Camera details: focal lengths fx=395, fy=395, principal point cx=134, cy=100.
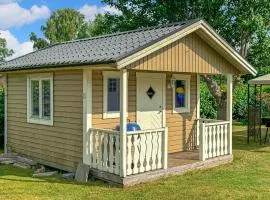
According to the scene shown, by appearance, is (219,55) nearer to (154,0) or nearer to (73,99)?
(73,99)

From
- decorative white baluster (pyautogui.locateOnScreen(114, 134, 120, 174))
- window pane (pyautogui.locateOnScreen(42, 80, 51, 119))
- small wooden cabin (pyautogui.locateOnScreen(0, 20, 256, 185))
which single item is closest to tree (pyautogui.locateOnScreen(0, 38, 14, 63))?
small wooden cabin (pyautogui.locateOnScreen(0, 20, 256, 185))

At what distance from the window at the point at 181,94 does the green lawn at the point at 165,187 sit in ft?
7.98

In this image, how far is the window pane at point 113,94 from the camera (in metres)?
9.62

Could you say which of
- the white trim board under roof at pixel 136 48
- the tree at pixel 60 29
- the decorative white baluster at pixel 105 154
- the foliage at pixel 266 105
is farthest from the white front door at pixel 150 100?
the tree at pixel 60 29

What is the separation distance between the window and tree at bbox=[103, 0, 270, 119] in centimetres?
399

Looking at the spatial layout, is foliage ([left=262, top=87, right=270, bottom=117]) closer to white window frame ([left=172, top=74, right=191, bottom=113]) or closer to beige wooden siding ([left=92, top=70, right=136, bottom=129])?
white window frame ([left=172, top=74, right=191, bottom=113])

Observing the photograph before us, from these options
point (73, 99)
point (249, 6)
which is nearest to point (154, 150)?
point (73, 99)

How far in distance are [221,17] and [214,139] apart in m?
6.09

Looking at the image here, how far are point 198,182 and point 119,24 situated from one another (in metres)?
9.46

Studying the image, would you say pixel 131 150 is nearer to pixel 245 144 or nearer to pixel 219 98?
pixel 245 144

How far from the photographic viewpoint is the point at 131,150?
8.51m

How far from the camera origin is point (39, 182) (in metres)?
8.68

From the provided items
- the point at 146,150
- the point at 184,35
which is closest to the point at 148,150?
the point at 146,150

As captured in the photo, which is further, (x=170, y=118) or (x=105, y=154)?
(x=170, y=118)
